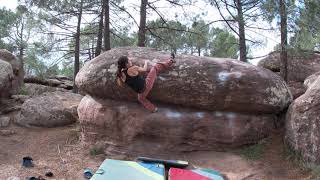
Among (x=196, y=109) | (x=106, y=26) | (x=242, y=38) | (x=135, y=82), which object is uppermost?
(x=106, y=26)

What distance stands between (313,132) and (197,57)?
9.31 ft

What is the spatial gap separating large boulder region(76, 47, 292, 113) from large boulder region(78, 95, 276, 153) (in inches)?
7.6

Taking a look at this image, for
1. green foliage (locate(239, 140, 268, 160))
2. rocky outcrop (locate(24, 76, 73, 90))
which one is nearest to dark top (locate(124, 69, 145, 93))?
green foliage (locate(239, 140, 268, 160))

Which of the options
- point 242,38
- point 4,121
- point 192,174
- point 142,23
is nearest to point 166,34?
point 142,23

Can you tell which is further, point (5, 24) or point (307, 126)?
point (5, 24)

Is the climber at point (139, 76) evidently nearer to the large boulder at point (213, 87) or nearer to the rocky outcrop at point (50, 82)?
the large boulder at point (213, 87)

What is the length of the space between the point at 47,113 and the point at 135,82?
3561 mm

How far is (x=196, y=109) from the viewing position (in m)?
8.46

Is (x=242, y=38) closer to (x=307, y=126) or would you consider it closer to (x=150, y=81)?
(x=150, y=81)

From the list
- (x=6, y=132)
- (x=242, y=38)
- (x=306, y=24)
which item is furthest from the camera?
(x=242, y=38)

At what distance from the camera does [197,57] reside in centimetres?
880

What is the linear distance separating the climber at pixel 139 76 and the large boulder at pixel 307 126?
2663 mm

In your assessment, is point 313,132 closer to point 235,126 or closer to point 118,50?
point 235,126

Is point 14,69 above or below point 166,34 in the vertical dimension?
below
